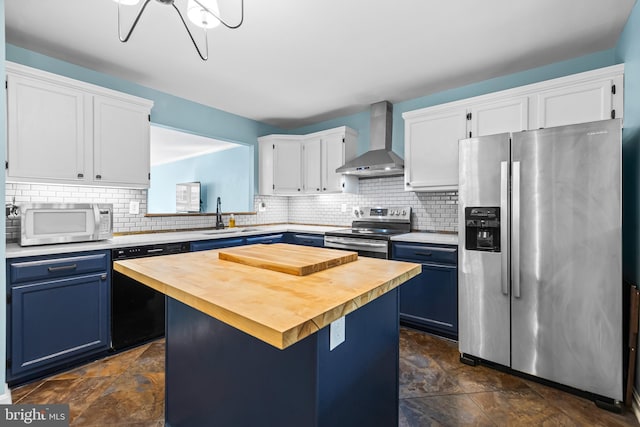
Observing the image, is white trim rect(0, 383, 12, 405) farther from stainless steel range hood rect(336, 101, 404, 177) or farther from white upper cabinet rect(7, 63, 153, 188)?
stainless steel range hood rect(336, 101, 404, 177)

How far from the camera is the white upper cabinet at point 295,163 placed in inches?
175

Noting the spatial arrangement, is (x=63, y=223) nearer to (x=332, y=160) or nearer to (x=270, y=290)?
(x=270, y=290)

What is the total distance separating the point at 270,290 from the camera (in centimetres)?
108

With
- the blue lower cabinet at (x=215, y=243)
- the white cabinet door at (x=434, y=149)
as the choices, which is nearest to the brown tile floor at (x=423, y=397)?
the blue lower cabinet at (x=215, y=243)

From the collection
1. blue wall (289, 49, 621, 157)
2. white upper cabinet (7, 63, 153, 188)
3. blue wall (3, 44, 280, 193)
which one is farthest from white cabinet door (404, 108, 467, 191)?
white upper cabinet (7, 63, 153, 188)

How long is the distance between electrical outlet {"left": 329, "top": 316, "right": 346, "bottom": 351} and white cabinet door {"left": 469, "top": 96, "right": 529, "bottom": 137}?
8.77ft

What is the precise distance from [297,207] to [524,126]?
11.1 feet

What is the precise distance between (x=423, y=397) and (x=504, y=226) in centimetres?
134

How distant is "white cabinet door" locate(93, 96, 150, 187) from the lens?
9.14ft

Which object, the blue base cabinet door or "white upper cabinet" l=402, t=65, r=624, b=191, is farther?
the blue base cabinet door

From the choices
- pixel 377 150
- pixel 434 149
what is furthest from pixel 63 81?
pixel 434 149

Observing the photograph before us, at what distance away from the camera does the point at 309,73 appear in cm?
314

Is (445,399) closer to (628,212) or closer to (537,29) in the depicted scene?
(628,212)

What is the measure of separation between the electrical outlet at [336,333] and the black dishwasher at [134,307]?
230 cm
